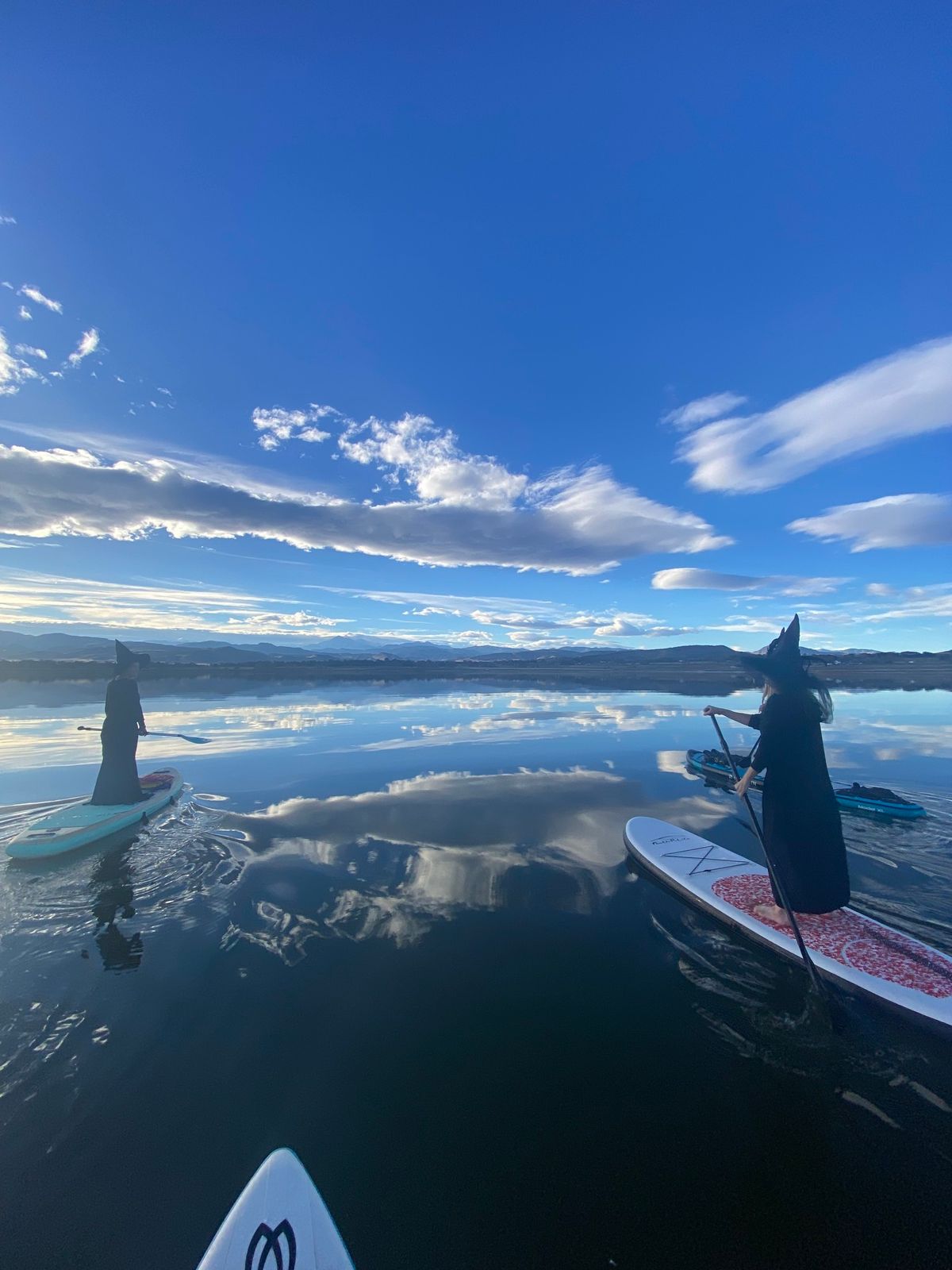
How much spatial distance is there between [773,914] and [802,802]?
7.61 ft

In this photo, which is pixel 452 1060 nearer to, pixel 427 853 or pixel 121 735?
pixel 427 853

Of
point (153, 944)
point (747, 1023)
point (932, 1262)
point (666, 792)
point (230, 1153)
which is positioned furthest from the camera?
point (666, 792)

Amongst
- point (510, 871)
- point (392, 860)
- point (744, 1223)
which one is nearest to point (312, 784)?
point (392, 860)

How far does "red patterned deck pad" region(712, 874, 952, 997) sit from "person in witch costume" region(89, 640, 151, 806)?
1417 centimetres

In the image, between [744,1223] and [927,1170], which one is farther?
[927,1170]

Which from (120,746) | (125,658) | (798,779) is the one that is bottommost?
(120,746)

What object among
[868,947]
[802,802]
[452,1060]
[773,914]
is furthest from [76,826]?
[868,947]

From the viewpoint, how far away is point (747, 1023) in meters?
6.65

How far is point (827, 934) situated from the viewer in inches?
315

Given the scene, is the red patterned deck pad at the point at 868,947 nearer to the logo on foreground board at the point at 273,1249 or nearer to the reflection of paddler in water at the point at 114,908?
the logo on foreground board at the point at 273,1249

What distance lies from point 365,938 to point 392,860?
3.09m

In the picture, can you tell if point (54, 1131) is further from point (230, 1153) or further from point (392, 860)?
point (392, 860)

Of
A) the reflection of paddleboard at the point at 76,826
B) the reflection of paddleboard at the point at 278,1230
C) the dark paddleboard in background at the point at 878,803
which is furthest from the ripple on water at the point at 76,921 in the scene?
the dark paddleboard in background at the point at 878,803

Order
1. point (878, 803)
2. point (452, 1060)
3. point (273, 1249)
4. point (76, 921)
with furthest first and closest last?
point (878, 803) → point (76, 921) → point (452, 1060) → point (273, 1249)
